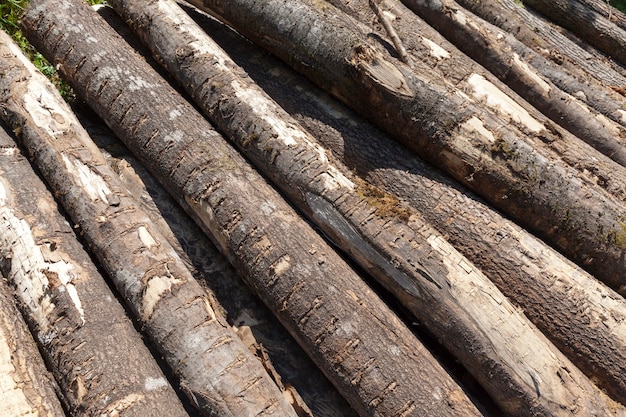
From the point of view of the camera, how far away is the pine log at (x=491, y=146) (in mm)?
2789

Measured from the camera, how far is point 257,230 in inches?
103

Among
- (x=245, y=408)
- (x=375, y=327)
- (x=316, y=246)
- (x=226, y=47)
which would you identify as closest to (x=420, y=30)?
(x=226, y=47)

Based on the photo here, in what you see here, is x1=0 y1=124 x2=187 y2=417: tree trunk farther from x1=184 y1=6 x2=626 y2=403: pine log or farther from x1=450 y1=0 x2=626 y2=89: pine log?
x1=450 y1=0 x2=626 y2=89: pine log

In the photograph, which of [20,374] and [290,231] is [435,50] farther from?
[20,374]

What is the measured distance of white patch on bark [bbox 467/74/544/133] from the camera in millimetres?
3082

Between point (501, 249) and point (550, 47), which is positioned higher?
point (550, 47)

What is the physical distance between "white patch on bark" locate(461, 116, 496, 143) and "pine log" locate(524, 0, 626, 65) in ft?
12.2

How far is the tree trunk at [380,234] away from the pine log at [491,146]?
0.43 metres

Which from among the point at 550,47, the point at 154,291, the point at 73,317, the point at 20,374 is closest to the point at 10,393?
the point at 20,374

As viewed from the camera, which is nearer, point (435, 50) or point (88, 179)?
point (88, 179)

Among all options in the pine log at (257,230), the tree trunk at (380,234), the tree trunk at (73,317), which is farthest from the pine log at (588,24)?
the tree trunk at (73,317)

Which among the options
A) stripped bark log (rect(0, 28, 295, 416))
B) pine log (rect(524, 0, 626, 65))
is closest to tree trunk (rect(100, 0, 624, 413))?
stripped bark log (rect(0, 28, 295, 416))

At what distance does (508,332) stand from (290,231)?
1130mm

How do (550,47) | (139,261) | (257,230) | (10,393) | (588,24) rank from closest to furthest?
(10,393), (139,261), (257,230), (550,47), (588,24)
